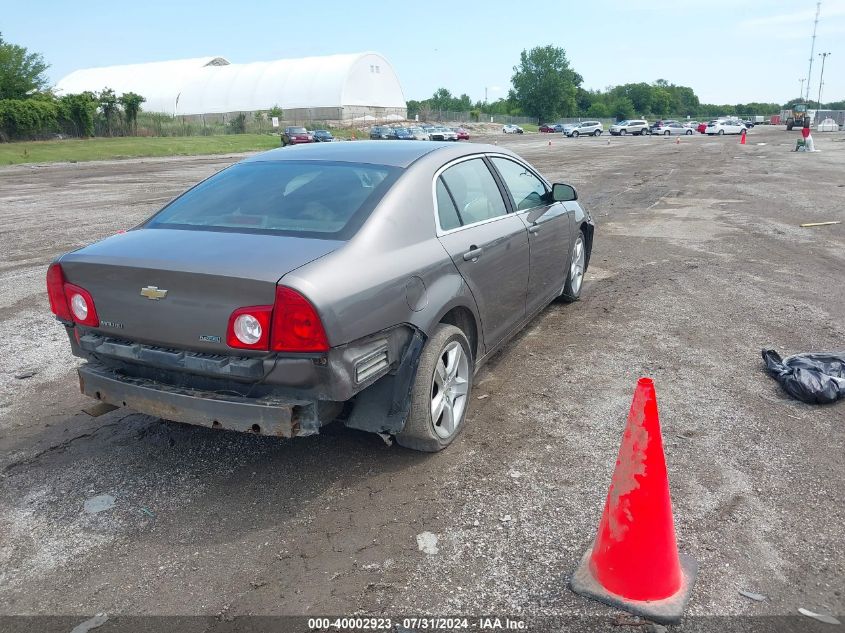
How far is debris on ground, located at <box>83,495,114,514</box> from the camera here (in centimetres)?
330

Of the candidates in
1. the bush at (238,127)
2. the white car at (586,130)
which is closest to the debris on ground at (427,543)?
the bush at (238,127)

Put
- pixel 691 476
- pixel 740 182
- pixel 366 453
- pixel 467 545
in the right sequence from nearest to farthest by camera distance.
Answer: pixel 467 545, pixel 691 476, pixel 366 453, pixel 740 182

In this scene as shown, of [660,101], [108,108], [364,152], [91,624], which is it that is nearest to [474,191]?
[364,152]

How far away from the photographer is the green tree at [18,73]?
63688 mm

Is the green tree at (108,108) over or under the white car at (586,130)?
over

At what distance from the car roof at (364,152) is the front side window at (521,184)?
416 millimetres

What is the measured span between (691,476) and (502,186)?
2393 mm

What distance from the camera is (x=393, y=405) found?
3.39m

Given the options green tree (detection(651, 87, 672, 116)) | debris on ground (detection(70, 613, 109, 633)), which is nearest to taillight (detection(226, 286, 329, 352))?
debris on ground (detection(70, 613, 109, 633))

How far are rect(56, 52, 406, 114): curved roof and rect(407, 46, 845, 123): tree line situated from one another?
17087 millimetres

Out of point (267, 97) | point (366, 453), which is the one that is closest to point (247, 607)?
point (366, 453)

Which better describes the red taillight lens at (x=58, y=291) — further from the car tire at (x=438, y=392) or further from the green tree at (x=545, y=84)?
the green tree at (x=545, y=84)

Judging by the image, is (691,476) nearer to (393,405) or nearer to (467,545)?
(467,545)

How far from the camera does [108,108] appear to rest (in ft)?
158
